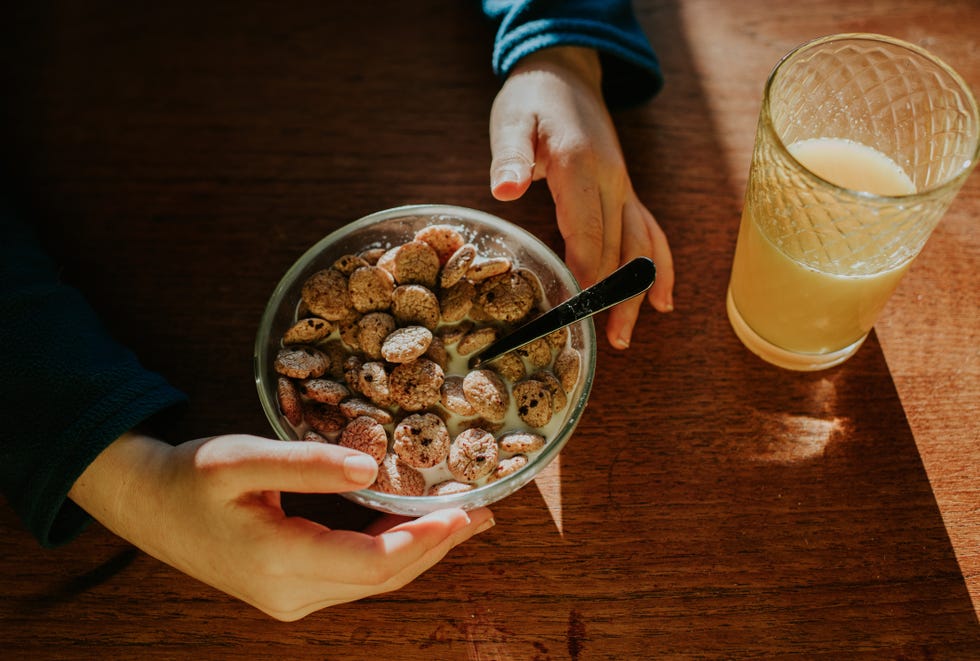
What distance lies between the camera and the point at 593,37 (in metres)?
0.81

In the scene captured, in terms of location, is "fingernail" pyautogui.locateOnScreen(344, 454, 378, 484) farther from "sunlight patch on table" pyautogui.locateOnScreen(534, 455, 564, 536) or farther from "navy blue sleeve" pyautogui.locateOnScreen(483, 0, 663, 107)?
"navy blue sleeve" pyautogui.locateOnScreen(483, 0, 663, 107)

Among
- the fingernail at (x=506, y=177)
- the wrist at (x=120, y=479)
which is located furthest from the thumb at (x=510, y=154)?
the wrist at (x=120, y=479)

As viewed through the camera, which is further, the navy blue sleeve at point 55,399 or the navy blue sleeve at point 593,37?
the navy blue sleeve at point 593,37

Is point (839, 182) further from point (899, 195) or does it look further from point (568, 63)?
point (568, 63)

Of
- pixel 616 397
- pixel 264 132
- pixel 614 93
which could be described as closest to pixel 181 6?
pixel 264 132

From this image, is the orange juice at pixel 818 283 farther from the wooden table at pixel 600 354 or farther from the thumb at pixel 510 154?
the thumb at pixel 510 154

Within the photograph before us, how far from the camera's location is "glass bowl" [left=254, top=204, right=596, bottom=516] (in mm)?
557

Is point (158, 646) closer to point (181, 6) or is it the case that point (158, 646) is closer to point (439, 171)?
point (439, 171)

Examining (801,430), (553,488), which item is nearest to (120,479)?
(553,488)

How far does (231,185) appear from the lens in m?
0.81

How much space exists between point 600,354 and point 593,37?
36cm

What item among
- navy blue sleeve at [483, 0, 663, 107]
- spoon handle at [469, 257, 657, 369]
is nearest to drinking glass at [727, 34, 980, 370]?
spoon handle at [469, 257, 657, 369]

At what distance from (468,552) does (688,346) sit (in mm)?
282

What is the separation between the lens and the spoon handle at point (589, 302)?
589 millimetres
